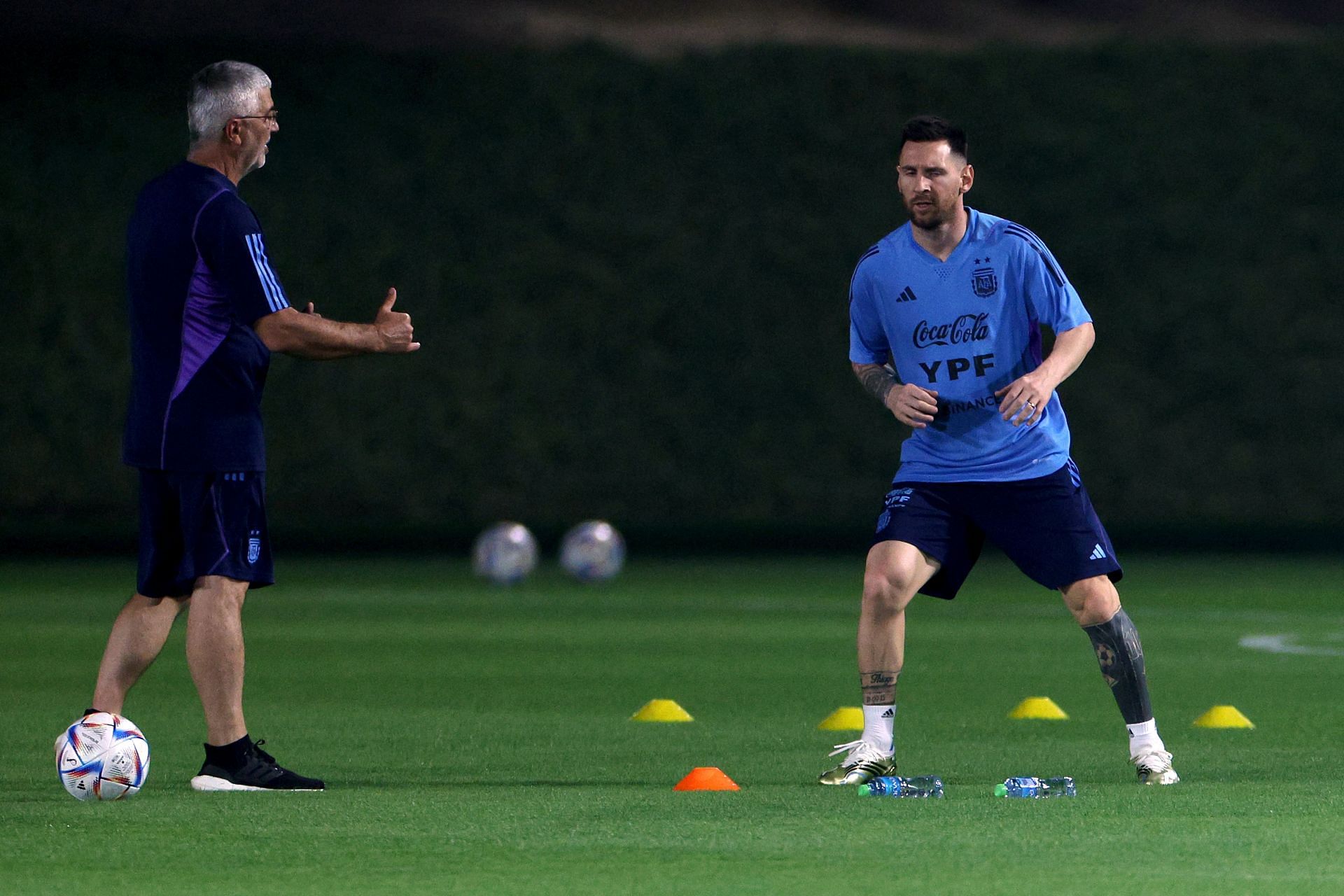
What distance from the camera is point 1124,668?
6.98 metres

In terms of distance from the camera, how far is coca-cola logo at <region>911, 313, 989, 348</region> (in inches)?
273

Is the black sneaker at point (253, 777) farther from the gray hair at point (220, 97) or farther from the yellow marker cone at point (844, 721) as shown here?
the yellow marker cone at point (844, 721)

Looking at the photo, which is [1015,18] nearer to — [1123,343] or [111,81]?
[1123,343]

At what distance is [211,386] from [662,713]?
3.30 meters

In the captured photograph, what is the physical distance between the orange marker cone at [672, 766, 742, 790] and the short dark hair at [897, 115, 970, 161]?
2010 mm

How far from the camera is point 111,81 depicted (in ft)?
112

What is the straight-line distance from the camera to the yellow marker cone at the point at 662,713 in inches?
364

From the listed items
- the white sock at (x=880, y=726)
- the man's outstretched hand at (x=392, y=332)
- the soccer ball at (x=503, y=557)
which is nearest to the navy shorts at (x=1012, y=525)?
the white sock at (x=880, y=726)

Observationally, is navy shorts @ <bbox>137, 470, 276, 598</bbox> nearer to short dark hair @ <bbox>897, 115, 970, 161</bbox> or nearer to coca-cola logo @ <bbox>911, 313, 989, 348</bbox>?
coca-cola logo @ <bbox>911, 313, 989, 348</bbox>

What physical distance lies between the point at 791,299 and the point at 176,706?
938 inches

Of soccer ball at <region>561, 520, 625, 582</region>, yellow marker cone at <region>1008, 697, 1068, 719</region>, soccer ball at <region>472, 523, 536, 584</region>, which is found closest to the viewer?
yellow marker cone at <region>1008, 697, 1068, 719</region>

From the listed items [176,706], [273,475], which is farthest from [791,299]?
[176,706]

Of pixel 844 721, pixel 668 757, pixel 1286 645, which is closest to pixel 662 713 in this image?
pixel 844 721

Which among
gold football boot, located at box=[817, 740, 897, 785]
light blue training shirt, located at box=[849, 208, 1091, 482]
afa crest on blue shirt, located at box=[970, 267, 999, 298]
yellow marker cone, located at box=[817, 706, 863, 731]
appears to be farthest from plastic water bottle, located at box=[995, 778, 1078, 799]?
Result: yellow marker cone, located at box=[817, 706, 863, 731]
